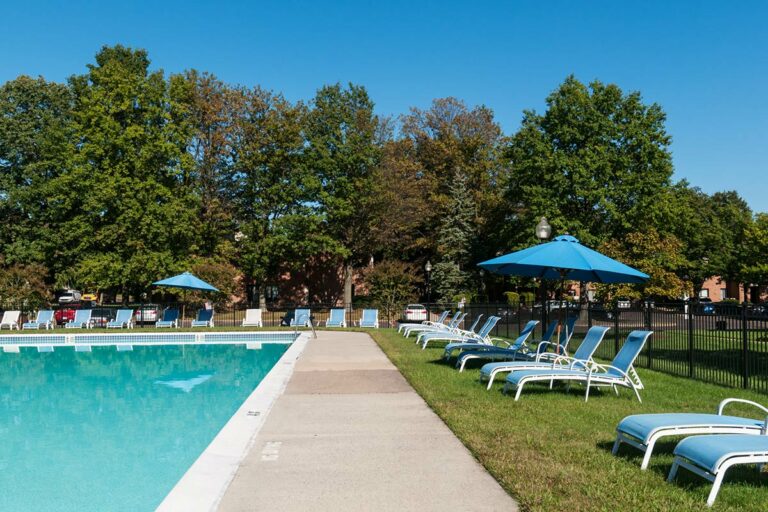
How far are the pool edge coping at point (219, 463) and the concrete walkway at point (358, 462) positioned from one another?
3.9 inches

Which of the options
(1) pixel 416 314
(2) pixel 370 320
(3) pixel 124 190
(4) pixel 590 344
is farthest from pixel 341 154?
(4) pixel 590 344

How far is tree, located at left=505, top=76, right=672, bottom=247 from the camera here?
37.1m

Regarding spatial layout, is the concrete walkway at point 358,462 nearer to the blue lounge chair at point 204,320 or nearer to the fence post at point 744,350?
the fence post at point 744,350


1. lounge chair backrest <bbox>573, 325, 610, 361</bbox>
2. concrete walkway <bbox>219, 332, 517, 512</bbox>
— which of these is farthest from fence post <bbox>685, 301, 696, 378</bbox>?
concrete walkway <bbox>219, 332, 517, 512</bbox>

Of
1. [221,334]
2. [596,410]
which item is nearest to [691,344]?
[596,410]

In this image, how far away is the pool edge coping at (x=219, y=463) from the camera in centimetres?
477

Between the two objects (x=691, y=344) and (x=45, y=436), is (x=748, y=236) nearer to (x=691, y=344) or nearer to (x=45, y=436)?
(x=691, y=344)

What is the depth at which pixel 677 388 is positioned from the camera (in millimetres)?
10445

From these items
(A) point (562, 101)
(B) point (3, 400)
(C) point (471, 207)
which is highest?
(A) point (562, 101)

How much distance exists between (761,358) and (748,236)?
40930 mm

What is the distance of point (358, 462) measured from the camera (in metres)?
5.86

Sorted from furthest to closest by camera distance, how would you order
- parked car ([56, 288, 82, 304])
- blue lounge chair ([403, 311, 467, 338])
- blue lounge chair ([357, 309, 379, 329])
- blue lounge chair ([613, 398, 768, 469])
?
parked car ([56, 288, 82, 304])
blue lounge chair ([357, 309, 379, 329])
blue lounge chair ([403, 311, 467, 338])
blue lounge chair ([613, 398, 768, 469])

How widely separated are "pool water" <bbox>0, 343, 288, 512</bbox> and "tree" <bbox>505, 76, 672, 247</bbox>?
23.4 meters

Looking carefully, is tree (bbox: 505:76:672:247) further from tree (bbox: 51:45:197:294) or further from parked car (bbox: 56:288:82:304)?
parked car (bbox: 56:288:82:304)
